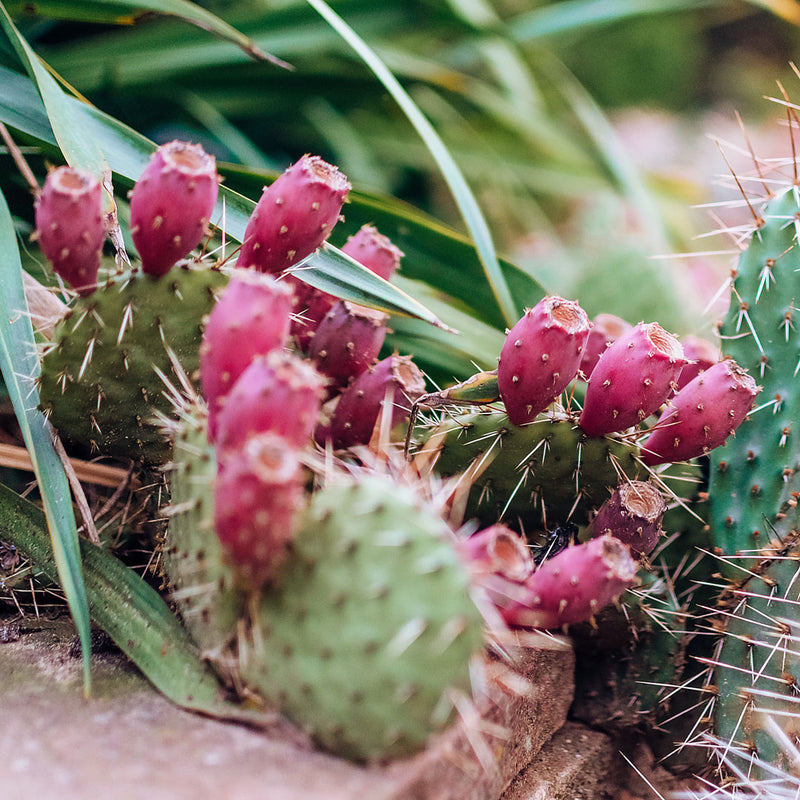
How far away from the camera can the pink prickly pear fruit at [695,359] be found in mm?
816

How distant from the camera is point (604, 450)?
0.73 meters

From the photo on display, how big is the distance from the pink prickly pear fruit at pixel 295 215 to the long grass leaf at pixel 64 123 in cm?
21

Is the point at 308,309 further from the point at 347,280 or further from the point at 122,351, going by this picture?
the point at 122,351

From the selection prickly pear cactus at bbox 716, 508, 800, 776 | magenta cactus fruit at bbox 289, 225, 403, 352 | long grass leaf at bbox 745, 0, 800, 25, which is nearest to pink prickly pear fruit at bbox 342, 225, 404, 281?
magenta cactus fruit at bbox 289, 225, 403, 352

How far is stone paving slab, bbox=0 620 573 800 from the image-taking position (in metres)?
0.50

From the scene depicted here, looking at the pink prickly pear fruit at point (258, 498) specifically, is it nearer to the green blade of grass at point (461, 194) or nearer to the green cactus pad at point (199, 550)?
the green cactus pad at point (199, 550)

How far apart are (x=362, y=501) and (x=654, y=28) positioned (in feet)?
15.1

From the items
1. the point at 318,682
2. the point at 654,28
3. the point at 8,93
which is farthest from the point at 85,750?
the point at 654,28

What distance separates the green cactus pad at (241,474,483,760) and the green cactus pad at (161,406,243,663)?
47 mm

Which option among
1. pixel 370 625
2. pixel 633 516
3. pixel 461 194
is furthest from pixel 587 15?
pixel 370 625

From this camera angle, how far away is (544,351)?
2.12 feet

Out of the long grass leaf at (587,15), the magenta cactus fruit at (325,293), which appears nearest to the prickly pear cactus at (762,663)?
the magenta cactus fruit at (325,293)

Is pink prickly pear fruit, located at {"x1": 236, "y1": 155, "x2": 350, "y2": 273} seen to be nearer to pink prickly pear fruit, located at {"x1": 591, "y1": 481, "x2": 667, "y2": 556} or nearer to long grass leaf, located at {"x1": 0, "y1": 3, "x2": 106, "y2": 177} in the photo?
long grass leaf, located at {"x1": 0, "y1": 3, "x2": 106, "y2": 177}

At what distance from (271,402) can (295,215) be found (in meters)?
0.24
